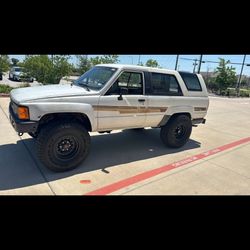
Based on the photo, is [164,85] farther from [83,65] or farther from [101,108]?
[83,65]

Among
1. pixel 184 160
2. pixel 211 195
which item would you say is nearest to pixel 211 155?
pixel 184 160

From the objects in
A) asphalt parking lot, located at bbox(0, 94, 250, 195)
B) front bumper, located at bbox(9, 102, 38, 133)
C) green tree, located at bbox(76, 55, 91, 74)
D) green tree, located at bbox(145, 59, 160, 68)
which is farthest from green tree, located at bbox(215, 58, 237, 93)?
front bumper, located at bbox(9, 102, 38, 133)

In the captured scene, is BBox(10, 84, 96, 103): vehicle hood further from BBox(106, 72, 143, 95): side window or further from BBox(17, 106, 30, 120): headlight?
BBox(106, 72, 143, 95): side window

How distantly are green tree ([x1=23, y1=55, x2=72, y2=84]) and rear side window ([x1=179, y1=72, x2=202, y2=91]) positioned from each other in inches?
410

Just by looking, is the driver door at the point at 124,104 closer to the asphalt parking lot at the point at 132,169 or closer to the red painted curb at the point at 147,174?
the asphalt parking lot at the point at 132,169

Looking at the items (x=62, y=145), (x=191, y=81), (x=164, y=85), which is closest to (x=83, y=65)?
(x=191, y=81)

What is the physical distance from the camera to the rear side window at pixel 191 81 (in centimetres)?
589

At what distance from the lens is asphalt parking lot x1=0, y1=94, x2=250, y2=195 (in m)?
3.67

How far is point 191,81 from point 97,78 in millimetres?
2710

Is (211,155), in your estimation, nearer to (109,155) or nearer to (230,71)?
(109,155)

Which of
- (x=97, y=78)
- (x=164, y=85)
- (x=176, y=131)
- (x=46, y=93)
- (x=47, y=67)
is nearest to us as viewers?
(x=46, y=93)

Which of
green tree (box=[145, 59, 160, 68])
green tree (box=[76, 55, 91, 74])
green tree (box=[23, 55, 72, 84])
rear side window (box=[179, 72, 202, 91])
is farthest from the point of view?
green tree (box=[145, 59, 160, 68])

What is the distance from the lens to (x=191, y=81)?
6051 millimetres
